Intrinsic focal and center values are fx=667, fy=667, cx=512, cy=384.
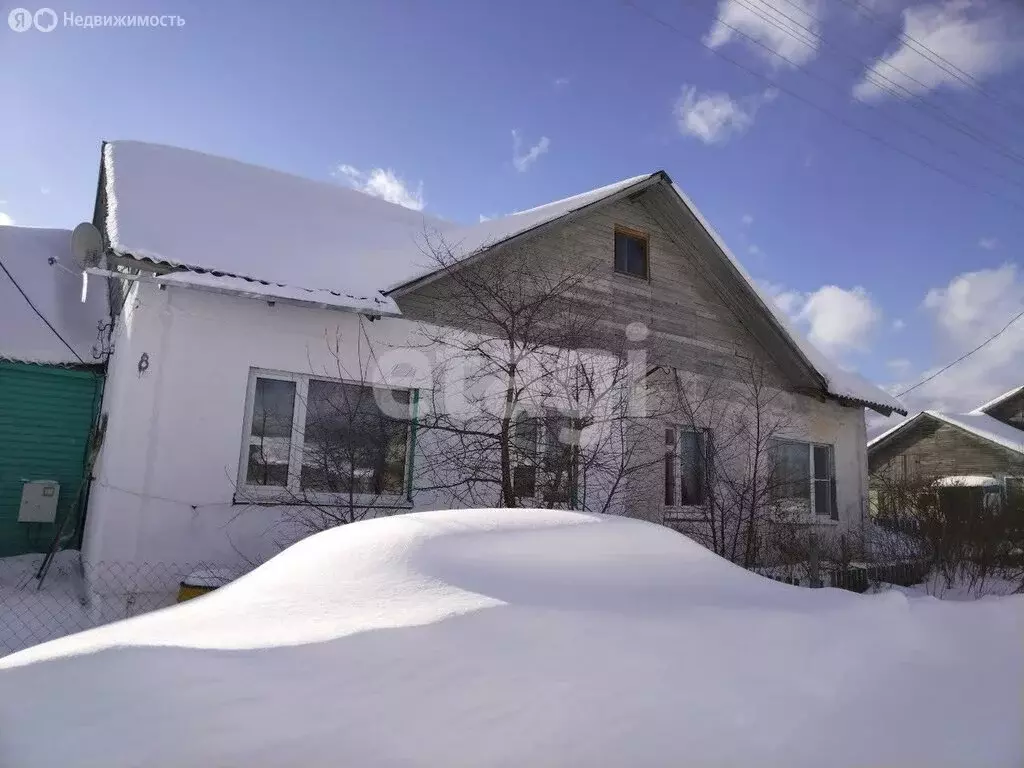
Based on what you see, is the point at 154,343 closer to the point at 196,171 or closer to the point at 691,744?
the point at 196,171

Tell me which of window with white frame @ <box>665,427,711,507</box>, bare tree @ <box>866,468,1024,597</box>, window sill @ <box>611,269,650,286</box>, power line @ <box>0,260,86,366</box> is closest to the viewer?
bare tree @ <box>866,468,1024,597</box>

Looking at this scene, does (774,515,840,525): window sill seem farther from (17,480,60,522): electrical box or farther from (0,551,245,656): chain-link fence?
(17,480,60,522): electrical box

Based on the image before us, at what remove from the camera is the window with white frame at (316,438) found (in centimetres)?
659

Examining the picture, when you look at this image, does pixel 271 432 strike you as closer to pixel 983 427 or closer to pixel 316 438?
pixel 316 438

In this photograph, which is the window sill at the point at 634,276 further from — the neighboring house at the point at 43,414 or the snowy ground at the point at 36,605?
the snowy ground at the point at 36,605

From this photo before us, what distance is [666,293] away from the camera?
10.6m

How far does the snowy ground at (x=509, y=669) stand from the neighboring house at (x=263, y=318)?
3.51 m

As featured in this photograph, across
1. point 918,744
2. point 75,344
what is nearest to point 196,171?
point 75,344

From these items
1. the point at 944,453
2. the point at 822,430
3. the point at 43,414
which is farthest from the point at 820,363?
the point at 944,453

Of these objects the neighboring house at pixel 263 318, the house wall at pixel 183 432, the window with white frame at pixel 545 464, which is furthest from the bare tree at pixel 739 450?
the house wall at pixel 183 432

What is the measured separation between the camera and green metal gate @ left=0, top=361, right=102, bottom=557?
7.96m

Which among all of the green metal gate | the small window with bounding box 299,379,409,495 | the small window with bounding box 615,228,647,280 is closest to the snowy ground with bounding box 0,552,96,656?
the green metal gate

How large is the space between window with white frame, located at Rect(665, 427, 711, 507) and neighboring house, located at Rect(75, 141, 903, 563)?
3cm

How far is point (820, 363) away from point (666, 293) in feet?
10.4
